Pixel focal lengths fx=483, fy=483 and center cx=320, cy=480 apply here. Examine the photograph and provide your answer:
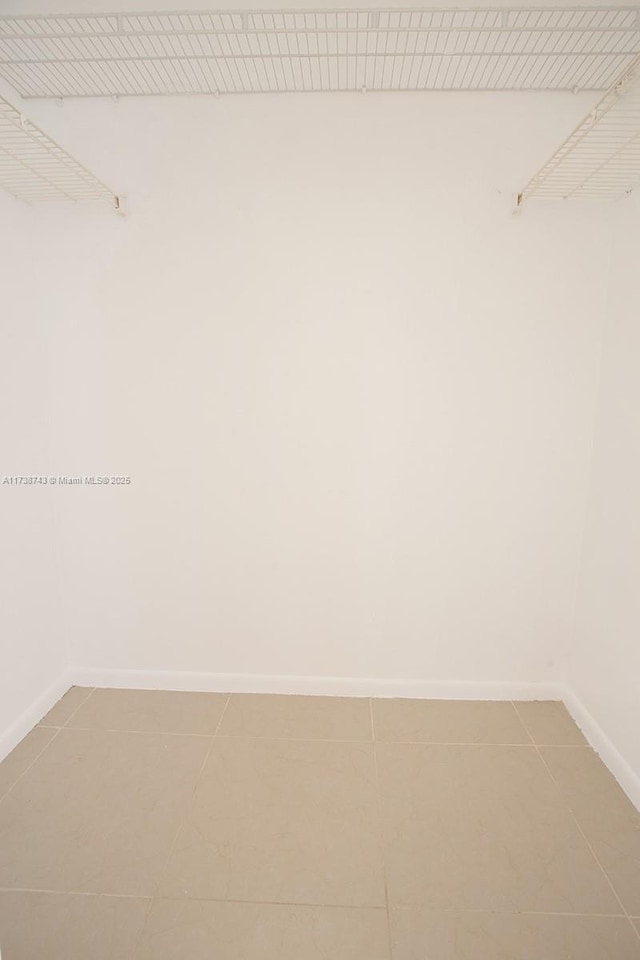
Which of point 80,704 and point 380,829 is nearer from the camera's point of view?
point 380,829

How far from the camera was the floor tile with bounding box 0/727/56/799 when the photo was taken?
1.63 m

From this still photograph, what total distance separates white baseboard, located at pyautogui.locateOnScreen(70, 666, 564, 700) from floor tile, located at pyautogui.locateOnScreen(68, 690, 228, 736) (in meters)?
0.04

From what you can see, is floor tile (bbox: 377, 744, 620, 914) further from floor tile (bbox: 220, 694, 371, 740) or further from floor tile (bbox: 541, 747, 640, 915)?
floor tile (bbox: 220, 694, 371, 740)

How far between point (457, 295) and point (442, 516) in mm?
833

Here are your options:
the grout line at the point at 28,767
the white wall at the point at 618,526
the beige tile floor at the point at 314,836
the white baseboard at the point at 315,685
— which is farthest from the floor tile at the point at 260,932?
the white wall at the point at 618,526

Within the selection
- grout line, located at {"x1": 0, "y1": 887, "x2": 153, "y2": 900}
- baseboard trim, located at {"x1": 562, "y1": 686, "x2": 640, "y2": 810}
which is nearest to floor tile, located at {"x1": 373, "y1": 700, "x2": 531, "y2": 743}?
baseboard trim, located at {"x1": 562, "y1": 686, "x2": 640, "y2": 810}

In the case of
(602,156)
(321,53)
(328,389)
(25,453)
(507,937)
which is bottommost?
(507,937)

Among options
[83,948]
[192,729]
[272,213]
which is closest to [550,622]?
[192,729]

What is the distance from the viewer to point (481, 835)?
1427 mm

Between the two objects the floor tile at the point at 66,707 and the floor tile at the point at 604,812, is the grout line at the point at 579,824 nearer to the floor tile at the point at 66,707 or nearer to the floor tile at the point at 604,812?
the floor tile at the point at 604,812

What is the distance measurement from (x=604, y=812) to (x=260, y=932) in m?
1.09

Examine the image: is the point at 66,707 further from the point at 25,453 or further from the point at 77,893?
the point at 25,453

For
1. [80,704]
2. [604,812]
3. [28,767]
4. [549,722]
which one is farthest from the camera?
[80,704]

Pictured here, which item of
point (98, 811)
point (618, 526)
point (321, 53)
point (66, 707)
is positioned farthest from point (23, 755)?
point (321, 53)
